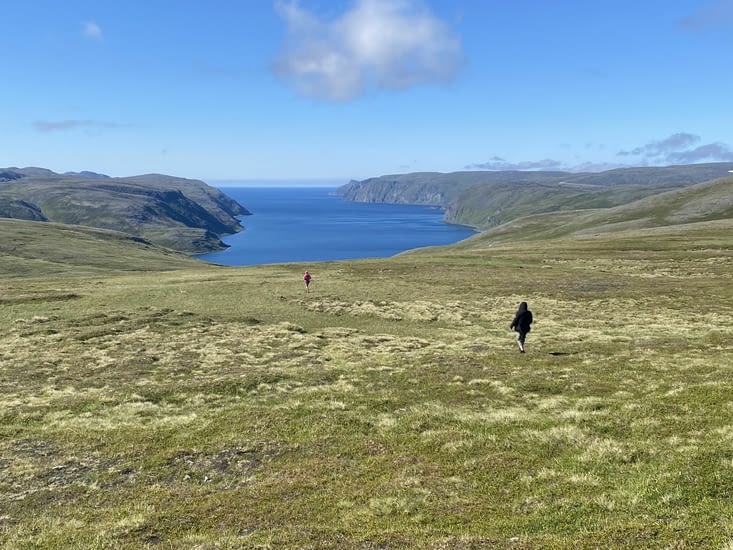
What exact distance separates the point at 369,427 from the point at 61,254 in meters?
157

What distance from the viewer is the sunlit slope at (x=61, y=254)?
125 m

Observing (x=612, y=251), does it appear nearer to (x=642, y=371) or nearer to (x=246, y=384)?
(x=642, y=371)

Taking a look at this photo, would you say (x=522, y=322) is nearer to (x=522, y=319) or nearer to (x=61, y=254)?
(x=522, y=319)

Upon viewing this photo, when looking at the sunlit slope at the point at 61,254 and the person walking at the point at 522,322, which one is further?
the sunlit slope at the point at 61,254

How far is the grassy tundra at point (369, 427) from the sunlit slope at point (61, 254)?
87.5 m

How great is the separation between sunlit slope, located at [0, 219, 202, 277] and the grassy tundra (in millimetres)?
87454

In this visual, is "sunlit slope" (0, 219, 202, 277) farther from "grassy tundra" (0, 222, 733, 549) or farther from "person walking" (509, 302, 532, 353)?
"person walking" (509, 302, 532, 353)

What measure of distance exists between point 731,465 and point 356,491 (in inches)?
401

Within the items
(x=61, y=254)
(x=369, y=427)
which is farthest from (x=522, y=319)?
(x=61, y=254)

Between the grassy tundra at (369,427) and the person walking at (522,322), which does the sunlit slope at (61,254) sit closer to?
the grassy tundra at (369,427)

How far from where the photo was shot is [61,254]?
149m

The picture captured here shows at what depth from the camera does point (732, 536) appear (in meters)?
9.91

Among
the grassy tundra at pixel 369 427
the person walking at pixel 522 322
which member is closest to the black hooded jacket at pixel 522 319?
the person walking at pixel 522 322

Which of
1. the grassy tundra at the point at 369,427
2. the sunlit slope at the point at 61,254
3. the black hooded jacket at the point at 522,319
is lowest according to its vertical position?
the sunlit slope at the point at 61,254
